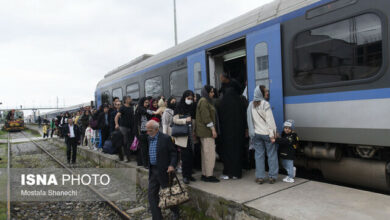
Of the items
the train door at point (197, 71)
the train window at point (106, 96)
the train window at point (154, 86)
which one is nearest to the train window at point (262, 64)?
the train door at point (197, 71)

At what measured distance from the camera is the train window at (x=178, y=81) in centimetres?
743

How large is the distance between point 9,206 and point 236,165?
14.8 feet

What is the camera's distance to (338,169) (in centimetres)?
437

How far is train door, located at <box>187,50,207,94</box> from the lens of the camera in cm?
664

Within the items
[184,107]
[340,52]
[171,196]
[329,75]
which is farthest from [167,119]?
[340,52]

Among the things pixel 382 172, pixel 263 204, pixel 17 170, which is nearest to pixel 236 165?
pixel 263 204

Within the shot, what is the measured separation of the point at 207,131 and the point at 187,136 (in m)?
0.36

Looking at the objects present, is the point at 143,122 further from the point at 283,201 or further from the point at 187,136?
the point at 283,201

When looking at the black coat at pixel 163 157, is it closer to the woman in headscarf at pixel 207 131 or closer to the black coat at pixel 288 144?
the woman in headscarf at pixel 207 131

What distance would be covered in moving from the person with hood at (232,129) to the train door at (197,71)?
1631mm

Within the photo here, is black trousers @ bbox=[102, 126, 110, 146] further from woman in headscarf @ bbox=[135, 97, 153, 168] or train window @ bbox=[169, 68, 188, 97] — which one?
woman in headscarf @ bbox=[135, 97, 153, 168]

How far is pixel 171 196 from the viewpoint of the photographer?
388 cm

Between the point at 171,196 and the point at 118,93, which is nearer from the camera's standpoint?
the point at 171,196

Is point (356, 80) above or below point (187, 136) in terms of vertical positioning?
above
